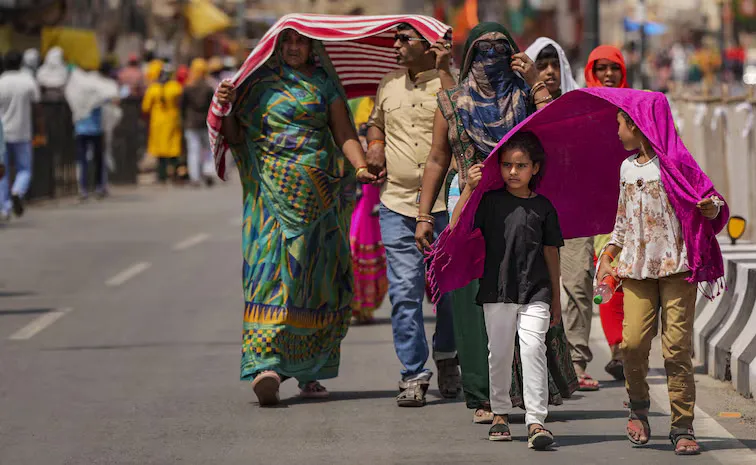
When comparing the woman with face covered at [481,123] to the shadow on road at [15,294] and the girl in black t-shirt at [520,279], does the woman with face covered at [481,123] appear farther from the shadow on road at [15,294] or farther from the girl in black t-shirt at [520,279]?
the shadow on road at [15,294]

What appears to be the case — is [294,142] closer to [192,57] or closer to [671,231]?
[671,231]

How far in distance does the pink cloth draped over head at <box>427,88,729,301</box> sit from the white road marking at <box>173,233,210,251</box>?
1112cm

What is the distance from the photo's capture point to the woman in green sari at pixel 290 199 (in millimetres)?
9227

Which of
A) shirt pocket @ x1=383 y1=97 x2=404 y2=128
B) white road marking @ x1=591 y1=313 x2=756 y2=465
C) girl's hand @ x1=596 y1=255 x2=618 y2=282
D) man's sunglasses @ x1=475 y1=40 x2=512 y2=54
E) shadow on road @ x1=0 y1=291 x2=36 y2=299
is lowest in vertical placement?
white road marking @ x1=591 y1=313 x2=756 y2=465

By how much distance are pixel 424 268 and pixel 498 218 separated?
148cm

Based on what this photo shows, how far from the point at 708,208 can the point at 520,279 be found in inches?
34.5

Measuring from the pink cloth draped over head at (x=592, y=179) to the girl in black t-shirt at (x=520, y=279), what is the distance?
0.36ft

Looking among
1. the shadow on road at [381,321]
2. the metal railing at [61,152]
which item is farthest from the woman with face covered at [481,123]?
the metal railing at [61,152]

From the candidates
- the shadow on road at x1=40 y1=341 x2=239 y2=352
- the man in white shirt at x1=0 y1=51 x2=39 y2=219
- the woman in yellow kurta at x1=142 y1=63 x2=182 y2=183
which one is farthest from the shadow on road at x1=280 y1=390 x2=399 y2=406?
the woman in yellow kurta at x1=142 y1=63 x2=182 y2=183

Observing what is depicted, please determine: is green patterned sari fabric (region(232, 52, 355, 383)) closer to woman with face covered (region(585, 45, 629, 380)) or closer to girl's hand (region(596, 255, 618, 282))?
woman with face covered (region(585, 45, 629, 380))

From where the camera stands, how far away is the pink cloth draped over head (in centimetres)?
754

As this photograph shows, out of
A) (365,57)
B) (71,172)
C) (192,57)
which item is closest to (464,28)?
(192,57)

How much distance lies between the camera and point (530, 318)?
775cm

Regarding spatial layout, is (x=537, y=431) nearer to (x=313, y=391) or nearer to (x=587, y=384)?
(x=587, y=384)
